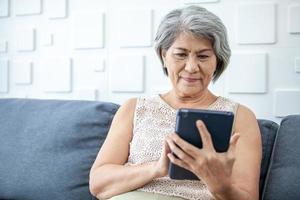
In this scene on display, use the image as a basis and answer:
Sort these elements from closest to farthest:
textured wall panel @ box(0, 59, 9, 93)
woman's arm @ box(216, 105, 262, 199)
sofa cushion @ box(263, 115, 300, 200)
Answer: woman's arm @ box(216, 105, 262, 199)
sofa cushion @ box(263, 115, 300, 200)
textured wall panel @ box(0, 59, 9, 93)

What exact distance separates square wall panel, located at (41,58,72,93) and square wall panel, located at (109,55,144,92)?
24 centimetres

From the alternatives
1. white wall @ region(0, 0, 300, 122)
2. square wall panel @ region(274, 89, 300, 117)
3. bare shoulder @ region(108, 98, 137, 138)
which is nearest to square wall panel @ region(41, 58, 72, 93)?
white wall @ region(0, 0, 300, 122)

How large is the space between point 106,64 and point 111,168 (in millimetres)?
813

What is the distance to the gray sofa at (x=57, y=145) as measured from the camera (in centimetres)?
138

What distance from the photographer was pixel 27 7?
2.11 metres

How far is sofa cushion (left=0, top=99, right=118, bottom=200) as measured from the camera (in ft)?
4.83

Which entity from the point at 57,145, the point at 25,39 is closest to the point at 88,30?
the point at 25,39

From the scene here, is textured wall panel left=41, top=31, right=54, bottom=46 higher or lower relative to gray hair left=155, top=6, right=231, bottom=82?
higher

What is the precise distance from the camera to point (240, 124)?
48.7 inches

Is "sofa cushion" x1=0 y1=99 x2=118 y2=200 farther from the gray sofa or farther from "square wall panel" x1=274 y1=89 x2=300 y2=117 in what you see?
"square wall panel" x1=274 y1=89 x2=300 y2=117

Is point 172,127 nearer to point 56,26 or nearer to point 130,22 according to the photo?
point 130,22

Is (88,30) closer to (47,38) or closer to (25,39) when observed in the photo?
(47,38)

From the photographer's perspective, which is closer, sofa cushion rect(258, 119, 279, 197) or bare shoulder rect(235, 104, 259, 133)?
bare shoulder rect(235, 104, 259, 133)

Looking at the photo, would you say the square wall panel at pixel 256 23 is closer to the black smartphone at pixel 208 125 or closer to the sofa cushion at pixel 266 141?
the sofa cushion at pixel 266 141
